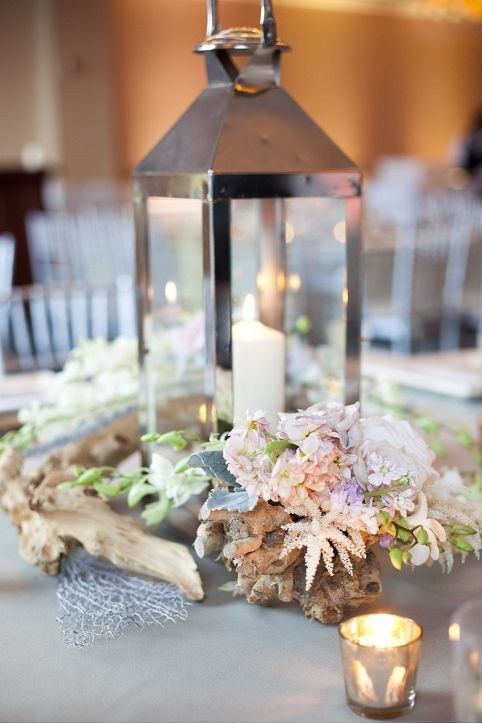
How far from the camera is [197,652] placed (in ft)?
3.46

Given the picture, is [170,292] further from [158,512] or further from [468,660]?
[468,660]

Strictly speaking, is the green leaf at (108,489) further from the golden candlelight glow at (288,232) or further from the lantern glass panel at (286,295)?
the golden candlelight glow at (288,232)

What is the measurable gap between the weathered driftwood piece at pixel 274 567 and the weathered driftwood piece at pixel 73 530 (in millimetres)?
92

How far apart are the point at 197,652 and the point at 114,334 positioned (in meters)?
3.09

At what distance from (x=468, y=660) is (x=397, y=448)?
0.37 m

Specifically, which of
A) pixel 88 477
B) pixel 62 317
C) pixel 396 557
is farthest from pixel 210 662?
pixel 62 317

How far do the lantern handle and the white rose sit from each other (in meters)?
0.49

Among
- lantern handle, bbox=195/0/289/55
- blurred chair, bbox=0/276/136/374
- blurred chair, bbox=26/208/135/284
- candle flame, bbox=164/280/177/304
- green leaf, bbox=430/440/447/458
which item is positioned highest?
lantern handle, bbox=195/0/289/55

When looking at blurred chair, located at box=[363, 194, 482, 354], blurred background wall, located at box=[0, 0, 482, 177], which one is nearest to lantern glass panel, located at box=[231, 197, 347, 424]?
blurred chair, located at box=[363, 194, 482, 354]

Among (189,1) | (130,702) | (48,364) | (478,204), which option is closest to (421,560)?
(130,702)

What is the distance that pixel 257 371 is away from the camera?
1.33 metres

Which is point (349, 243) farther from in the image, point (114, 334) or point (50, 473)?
point (114, 334)

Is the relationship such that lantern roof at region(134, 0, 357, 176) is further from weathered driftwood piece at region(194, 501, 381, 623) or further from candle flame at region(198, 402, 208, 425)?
weathered driftwood piece at region(194, 501, 381, 623)

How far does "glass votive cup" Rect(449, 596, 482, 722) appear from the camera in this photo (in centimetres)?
77
